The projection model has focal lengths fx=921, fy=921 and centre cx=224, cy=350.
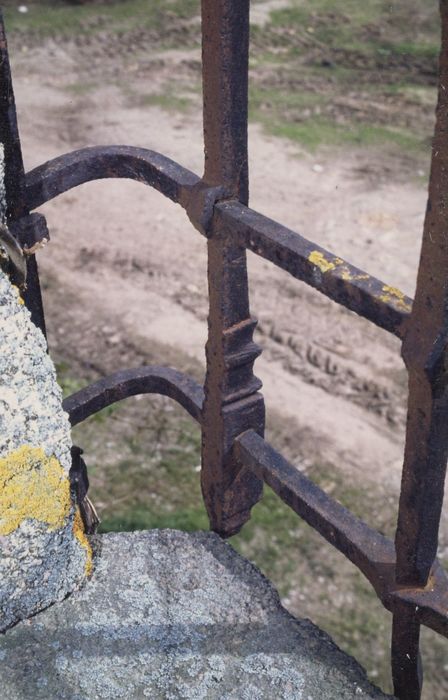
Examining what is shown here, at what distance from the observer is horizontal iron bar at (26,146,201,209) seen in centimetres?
193

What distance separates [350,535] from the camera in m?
1.80

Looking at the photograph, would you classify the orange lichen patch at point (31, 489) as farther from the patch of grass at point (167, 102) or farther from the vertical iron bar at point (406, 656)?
the patch of grass at point (167, 102)

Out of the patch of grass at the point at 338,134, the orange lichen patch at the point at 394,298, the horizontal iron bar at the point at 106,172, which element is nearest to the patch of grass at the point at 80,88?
the patch of grass at the point at 338,134

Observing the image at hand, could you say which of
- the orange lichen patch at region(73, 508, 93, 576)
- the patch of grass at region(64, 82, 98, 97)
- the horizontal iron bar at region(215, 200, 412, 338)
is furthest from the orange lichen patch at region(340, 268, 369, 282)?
the patch of grass at region(64, 82, 98, 97)

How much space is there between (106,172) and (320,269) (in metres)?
0.64

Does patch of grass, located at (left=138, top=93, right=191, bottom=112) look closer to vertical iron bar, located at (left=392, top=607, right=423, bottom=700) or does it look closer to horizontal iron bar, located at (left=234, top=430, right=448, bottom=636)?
horizontal iron bar, located at (left=234, top=430, right=448, bottom=636)

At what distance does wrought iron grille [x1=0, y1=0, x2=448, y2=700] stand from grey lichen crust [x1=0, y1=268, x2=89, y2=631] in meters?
0.32

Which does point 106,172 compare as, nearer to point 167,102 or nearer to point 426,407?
point 426,407

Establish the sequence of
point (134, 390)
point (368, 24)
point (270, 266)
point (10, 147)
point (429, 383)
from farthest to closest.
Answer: point (368, 24) < point (270, 266) < point (134, 390) < point (10, 147) < point (429, 383)

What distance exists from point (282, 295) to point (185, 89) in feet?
11.5

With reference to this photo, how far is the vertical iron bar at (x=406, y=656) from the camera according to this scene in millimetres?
1721

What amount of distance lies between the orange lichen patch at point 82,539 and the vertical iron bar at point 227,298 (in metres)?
0.36

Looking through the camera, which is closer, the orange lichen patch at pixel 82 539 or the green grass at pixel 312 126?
the orange lichen patch at pixel 82 539

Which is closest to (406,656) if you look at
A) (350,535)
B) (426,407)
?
(350,535)
